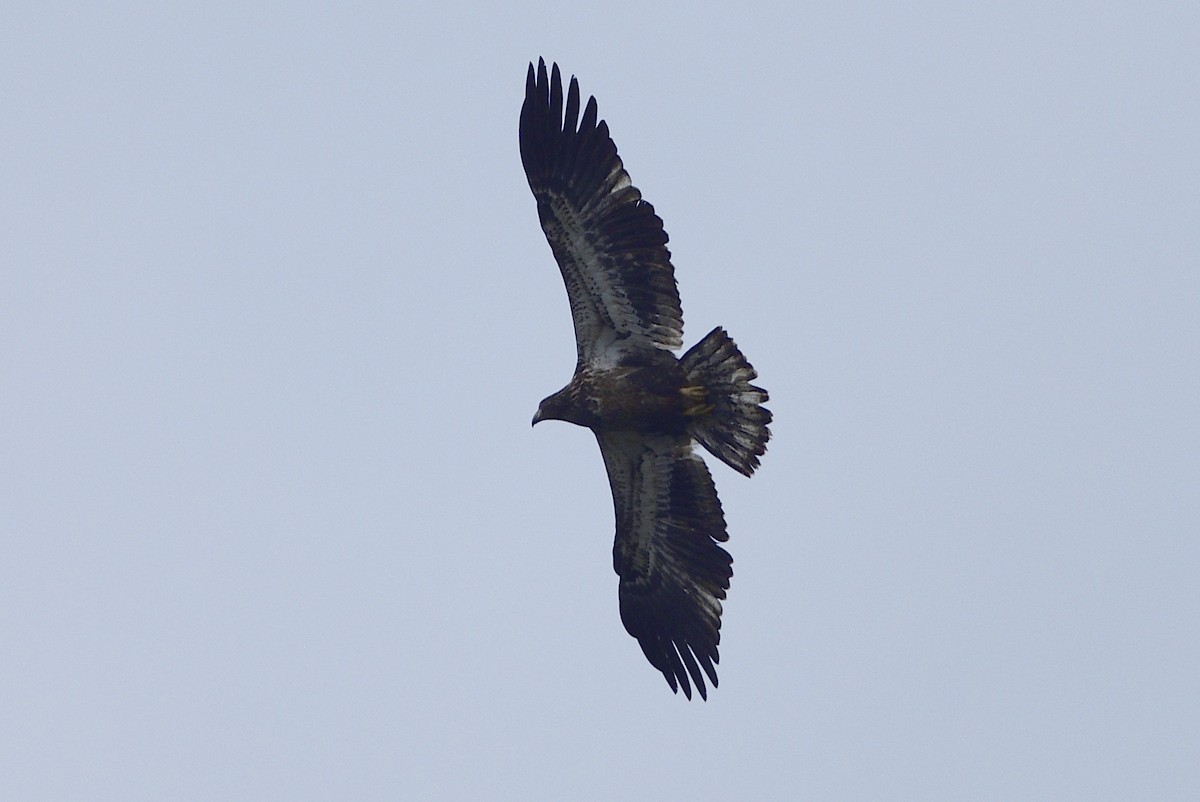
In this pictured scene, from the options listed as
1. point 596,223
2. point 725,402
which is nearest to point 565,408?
point 725,402

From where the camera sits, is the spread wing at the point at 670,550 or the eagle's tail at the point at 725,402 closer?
the eagle's tail at the point at 725,402

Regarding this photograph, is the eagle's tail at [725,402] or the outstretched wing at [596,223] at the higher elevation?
the outstretched wing at [596,223]

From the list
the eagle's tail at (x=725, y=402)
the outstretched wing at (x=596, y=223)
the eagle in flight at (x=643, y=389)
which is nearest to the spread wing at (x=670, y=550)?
the eagle in flight at (x=643, y=389)

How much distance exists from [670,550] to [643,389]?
157cm

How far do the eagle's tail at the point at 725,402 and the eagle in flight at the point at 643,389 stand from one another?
0.01m

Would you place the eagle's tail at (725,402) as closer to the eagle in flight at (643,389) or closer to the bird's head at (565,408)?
the eagle in flight at (643,389)

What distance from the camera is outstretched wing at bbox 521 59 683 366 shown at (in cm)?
1557

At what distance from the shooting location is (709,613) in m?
16.3

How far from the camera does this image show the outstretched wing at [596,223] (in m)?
15.6

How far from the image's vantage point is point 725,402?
52.0 ft

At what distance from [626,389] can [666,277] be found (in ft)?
3.38

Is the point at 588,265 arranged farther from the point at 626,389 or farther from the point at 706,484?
the point at 706,484

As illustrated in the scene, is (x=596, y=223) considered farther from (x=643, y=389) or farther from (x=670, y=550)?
(x=670, y=550)

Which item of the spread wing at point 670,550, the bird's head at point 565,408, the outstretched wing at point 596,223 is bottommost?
the spread wing at point 670,550
